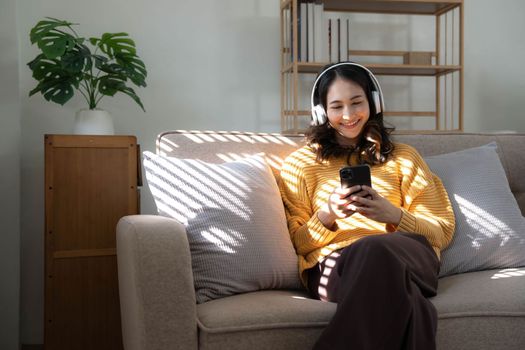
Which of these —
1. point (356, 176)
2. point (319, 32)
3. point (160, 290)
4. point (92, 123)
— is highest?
point (319, 32)

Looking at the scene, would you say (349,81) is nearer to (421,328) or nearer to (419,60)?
(421,328)

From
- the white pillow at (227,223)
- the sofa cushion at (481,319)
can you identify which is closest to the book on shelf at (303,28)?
the white pillow at (227,223)

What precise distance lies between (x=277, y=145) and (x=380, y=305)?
820 mm

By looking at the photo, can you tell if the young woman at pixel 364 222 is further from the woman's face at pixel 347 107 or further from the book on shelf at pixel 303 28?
the book on shelf at pixel 303 28

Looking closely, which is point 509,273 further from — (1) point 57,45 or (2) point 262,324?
(1) point 57,45

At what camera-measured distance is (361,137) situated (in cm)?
200

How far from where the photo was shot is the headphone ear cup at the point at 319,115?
2003 millimetres

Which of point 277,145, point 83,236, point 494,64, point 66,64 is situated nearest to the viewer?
point 277,145

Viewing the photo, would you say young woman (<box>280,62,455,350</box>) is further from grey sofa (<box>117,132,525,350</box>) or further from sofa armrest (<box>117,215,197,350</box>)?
sofa armrest (<box>117,215,197,350</box>)

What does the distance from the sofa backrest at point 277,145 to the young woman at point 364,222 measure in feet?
0.37

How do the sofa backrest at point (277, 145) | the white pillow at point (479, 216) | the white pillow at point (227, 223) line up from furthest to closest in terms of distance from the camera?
the sofa backrest at point (277, 145)
the white pillow at point (479, 216)
the white pillow at point (227, 223)

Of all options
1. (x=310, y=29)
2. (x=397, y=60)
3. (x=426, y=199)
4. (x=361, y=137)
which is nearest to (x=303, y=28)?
(x=310, y=29)

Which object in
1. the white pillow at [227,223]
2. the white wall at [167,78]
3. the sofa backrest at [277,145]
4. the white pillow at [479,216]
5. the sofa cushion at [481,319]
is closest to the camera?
the sofa cushion at [481,319]

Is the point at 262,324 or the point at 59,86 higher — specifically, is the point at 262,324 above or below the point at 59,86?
below
